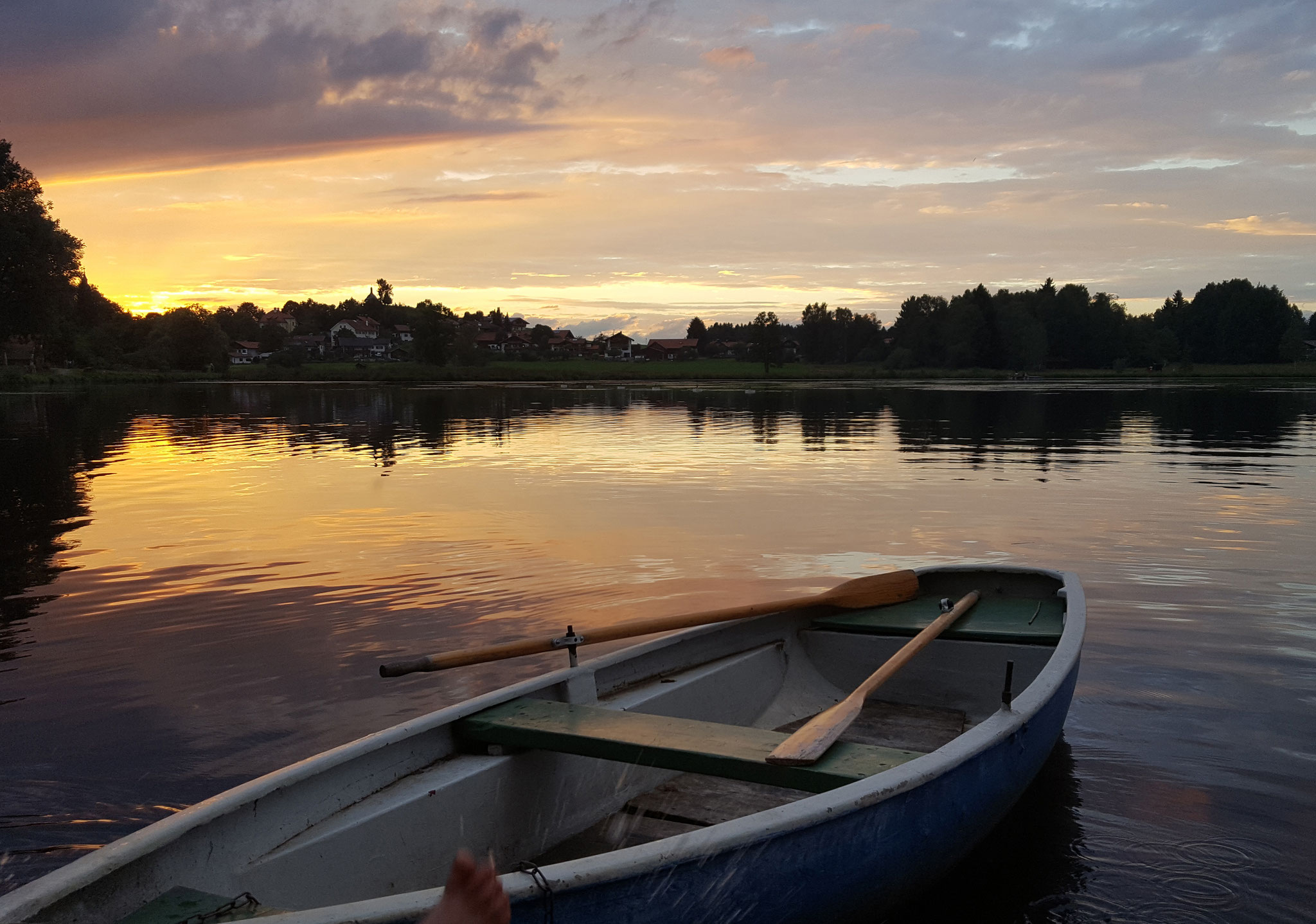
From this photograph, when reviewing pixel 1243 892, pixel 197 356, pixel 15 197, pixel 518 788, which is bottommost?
pixel 1243 892

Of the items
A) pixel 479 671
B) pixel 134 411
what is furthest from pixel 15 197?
pixel 479 671

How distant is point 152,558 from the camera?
12.1 meters

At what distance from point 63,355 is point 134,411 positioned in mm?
66724

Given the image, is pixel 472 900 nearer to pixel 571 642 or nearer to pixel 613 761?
pixel 613 761

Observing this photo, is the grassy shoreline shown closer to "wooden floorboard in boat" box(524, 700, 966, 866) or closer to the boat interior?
the boat interior

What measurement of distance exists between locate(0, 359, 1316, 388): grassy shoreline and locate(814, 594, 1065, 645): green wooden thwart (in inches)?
3211

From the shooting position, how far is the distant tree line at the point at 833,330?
2322 inches

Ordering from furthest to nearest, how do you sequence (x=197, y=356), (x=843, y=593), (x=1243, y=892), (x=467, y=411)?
(x=197, y=356) < (x=467, y=411) < (x=843, y=593) < (x=1243, y=892)

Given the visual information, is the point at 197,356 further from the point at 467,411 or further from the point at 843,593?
the point at 843,593

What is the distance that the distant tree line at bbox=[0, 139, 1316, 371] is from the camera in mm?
58969

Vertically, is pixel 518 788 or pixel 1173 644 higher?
pixel 518 788

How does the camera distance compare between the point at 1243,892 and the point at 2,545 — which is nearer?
the point at 1243,892

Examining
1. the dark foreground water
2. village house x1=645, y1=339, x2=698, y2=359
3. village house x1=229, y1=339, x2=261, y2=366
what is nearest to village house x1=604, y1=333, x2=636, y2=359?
village house x1=645, y1=339, x2=698, y2=359

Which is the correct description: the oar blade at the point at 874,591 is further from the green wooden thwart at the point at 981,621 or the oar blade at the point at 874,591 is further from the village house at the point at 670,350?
the village house at the point at 670,350
